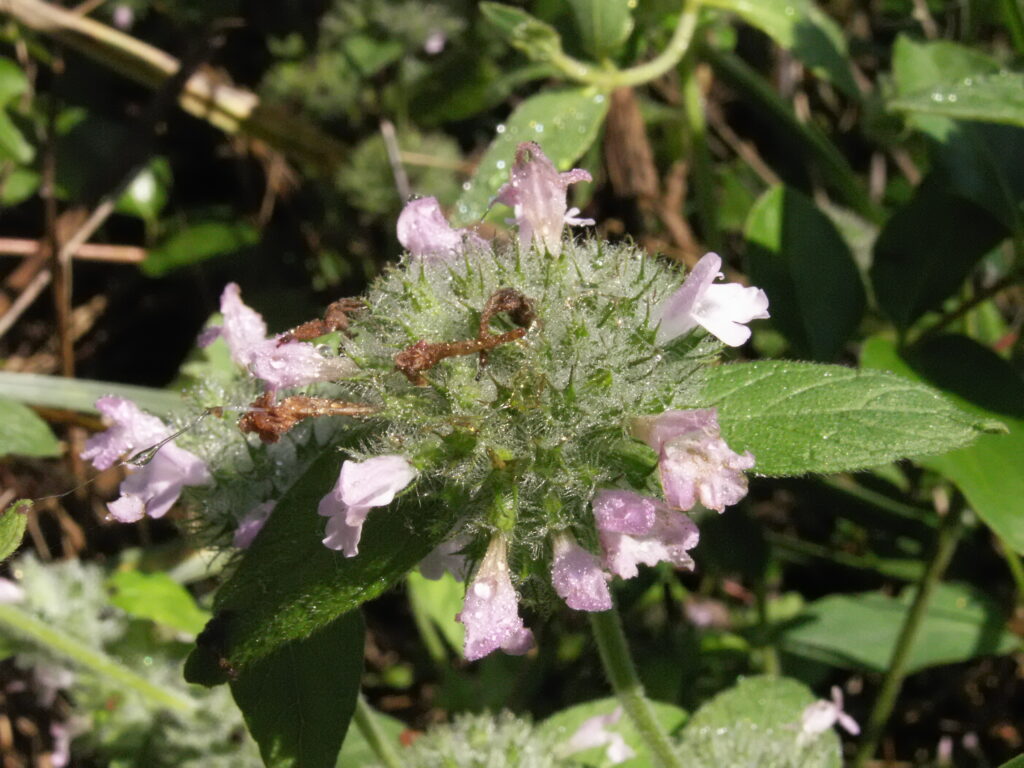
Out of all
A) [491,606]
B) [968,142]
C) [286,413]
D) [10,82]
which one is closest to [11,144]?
[10,82]

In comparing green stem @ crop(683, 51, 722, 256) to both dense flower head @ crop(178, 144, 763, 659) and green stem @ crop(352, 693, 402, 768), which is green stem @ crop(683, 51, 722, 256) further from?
green stem @ crop(352, 693, 402, 768)

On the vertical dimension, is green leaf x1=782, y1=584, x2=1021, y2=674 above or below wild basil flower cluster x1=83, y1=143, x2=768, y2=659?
below

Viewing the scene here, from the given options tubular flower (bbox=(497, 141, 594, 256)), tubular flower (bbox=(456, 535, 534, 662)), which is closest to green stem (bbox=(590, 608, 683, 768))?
tubular flower (bbox=(456, 535, 534, 662))

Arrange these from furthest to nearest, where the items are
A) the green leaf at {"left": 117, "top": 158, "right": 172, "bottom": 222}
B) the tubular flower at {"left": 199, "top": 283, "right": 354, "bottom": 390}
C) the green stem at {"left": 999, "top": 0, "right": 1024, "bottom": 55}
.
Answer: the green leaf at {"left": 117, "top": 158, "right": 172, "bottom": 222} → the green stem at {"left": 999, "top": 0, "right": 1024, "bottom": 55} → the tubular flower at {"left": 199, "top": 283, "right": 354, "bottom": 390}

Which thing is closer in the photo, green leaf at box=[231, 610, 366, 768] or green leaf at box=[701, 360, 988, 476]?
green leaf at box=[701, 360, 988, 476]

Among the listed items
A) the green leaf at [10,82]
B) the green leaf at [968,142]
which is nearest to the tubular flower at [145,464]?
the green leaf at [968,142]

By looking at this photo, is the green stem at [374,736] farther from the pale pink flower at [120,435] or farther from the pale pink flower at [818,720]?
the pale pink flower at [818,720]

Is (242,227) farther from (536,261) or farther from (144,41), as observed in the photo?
(536,261)

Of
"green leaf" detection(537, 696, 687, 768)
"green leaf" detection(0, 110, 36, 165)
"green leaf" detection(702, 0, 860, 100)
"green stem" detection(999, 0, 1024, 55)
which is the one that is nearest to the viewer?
"green leaf" detection(537, 696, 687, 768)
